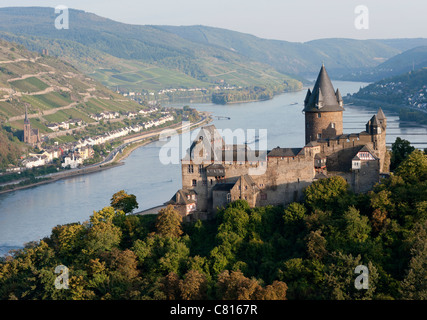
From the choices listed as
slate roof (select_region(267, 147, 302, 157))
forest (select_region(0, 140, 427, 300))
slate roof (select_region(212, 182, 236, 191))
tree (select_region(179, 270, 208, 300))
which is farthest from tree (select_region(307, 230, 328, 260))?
slate roof (select_region(212, 182, 236, 191))

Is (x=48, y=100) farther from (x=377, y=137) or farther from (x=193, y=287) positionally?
(x=193, y=287)

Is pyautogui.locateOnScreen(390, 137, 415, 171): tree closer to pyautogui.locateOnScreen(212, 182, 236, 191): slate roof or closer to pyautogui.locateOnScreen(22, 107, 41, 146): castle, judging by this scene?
pyautogui.locateOnScreen(212, 182, 236, 191): slate roof

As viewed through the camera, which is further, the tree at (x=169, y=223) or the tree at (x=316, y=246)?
the tree at (x=169, y=223)

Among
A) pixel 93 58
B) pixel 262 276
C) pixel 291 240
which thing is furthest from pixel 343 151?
pixel 93 58

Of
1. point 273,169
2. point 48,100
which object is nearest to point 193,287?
point 273,169

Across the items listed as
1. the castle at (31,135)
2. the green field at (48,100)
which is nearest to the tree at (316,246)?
the castle at (31,135)

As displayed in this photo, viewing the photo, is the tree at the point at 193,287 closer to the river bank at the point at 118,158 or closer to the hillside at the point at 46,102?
the river bank at the point at 118,158

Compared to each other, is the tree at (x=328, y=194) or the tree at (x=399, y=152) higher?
the tree at (x=399, y=152)
